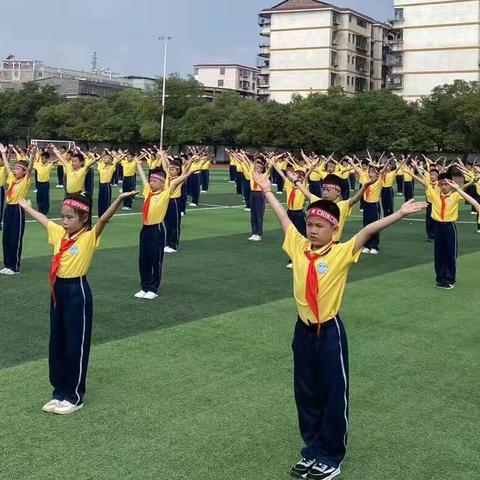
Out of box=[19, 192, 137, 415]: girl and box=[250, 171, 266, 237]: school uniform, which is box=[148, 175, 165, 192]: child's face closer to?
box=[19, 192, 137, 415]: girl

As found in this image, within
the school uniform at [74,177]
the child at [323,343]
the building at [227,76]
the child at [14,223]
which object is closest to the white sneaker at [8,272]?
the child at [14,223]

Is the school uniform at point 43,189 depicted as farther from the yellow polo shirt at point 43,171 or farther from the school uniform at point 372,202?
the school uniform at point 372,202

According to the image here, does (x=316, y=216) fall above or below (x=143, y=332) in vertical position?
above

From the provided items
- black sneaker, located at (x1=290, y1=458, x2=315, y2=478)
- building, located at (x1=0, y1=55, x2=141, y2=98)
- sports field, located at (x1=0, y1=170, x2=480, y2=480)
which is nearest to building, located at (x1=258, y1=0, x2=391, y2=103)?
building, located at (x1=0, y1=55, x2=141, y2=98)

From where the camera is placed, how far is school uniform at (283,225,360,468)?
4082mm

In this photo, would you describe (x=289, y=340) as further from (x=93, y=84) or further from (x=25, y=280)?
(x=93, y=84)

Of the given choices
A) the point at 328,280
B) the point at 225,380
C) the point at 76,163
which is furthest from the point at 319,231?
the point at 76,163

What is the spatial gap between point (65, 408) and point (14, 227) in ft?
18.8

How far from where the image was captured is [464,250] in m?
14.0

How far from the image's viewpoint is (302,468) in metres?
4.20

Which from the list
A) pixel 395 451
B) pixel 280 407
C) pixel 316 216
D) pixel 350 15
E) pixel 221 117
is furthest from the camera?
pixel 350 15

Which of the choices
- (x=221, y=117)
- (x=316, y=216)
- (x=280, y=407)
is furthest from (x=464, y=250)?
(x=221, y=117)

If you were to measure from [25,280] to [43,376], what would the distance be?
4.05 meters

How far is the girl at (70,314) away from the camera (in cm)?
498
